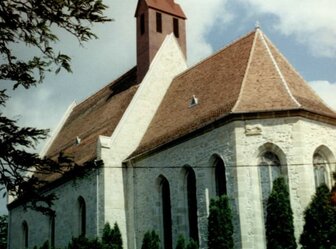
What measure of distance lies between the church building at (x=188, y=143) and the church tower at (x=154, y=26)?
0.06 meters

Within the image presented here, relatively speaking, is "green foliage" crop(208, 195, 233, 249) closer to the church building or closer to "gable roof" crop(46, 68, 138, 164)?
the church building

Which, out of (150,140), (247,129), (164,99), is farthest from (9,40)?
(164,99)

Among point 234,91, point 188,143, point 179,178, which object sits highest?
point 234,91

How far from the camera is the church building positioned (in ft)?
70.7

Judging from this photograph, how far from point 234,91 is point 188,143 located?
2.70 meters

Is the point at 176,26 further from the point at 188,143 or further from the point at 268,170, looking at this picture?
the point at 268,170

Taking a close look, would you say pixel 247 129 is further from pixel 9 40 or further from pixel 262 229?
pixel 9 40

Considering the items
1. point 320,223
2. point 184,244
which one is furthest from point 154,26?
point 320,223

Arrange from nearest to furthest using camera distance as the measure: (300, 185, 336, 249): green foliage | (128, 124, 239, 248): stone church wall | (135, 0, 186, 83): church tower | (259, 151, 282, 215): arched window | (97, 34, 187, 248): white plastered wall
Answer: (300, 185, 336, 249): green foliage < (259, 151, 282, 215): arched window < (128, 124, 239, 248): stone church wall < (97, 34, 187, 248): white plastered wall < (135, 0, 186, 83): church tower

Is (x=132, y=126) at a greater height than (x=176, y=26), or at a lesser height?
lesser

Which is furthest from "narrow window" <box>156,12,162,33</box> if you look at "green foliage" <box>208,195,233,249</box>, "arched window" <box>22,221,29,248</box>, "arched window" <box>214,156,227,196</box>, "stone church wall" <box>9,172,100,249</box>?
"green foliage" <box>208,195,233,249</box>

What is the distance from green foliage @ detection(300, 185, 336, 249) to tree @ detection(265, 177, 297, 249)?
1.61 feet

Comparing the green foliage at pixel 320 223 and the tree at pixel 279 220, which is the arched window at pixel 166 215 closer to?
the tree at pixel 279 220

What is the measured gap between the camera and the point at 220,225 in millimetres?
20438
